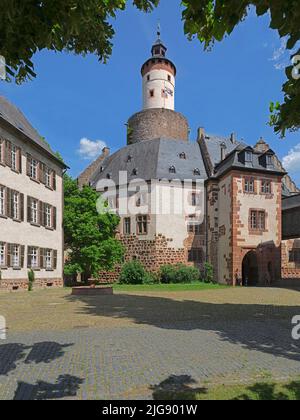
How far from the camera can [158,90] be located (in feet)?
149

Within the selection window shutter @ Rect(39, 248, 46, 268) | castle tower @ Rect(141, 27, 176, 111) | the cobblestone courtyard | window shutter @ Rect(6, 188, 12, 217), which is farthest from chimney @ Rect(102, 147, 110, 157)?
the cobblestone courtyard

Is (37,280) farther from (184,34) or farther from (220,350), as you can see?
(184,34)

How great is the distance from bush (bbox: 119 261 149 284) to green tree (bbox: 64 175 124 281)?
4.17ft

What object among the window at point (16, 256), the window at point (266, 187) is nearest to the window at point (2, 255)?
the window at point (16, 256)

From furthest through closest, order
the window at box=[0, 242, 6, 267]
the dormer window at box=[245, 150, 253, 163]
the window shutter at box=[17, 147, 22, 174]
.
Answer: the dormer window at box=[245, 150, 253, 163]
the window shutter at box=[17, 147, 22, 174]
the window at box=[0, 242, 6, 267]

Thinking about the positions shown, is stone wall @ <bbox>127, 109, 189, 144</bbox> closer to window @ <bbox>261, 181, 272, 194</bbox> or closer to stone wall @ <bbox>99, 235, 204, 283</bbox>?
window @ <bbox>261, 181, 272, 194</bbox>

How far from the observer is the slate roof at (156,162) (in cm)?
3366

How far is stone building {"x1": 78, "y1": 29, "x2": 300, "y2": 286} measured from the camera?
2950cm

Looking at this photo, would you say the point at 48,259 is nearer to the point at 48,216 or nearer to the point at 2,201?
the point at 48,216

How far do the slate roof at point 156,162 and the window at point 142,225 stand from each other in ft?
12.4

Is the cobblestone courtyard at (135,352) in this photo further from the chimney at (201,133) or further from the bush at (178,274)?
the chimney at (201,133)

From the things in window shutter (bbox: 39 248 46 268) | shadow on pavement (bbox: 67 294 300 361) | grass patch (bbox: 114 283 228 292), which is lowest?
grass patch (bbox: 114 283 228 292)
